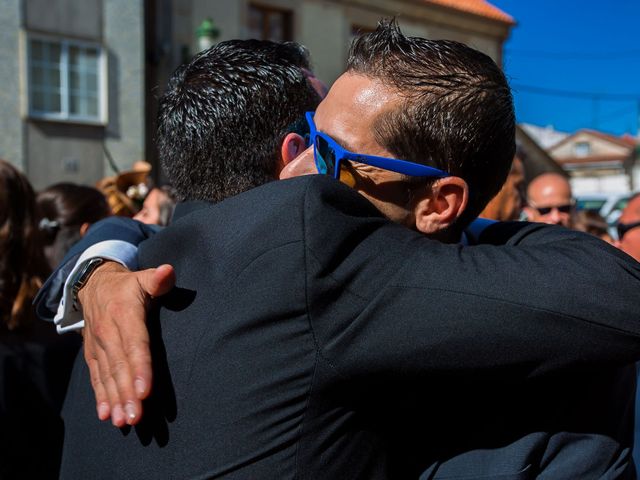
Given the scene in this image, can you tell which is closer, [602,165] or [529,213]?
[529,213]

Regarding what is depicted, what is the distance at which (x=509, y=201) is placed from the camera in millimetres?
3818

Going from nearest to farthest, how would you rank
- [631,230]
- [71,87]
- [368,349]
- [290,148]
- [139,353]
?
[368,349], [139,353], [290,148], [631,230], [71,87]

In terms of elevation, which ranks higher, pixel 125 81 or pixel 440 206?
pixel 125 81

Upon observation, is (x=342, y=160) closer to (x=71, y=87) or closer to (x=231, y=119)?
(x=231, y=119)

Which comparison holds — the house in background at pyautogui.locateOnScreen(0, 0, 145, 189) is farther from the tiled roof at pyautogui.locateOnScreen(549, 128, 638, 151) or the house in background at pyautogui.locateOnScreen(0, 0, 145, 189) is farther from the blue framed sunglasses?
the tiled roof at pyautogui.locateOnScreen(549, 128, 638, 151)

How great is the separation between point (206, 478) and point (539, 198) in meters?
4.66

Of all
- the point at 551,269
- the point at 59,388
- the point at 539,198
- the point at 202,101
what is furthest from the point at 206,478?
the point at 539,198

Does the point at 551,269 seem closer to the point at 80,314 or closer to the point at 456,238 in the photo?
the point at 456,238

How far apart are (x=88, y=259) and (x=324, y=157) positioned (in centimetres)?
65

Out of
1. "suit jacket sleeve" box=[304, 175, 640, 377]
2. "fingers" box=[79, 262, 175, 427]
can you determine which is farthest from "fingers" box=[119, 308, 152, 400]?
"suit jacket sleeve" box=[304, 175, 640, 377]

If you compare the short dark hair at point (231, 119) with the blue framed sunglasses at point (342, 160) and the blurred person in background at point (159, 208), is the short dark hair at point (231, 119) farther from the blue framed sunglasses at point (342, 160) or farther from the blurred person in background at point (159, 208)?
the blurred person in background at point (159, 208)

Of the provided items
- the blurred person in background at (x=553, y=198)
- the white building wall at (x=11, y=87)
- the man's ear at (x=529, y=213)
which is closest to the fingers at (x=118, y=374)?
the man's ear at (x=529, y=213)

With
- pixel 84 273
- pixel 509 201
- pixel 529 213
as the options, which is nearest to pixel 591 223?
pixel 529 213

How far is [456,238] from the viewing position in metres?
1.54
